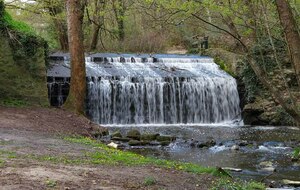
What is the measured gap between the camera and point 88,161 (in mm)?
8188

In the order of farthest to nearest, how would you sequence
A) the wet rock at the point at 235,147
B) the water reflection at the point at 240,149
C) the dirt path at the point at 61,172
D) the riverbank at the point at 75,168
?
the wet rock at the point at 235,147
the water reflection at the point at 240,149
the riverbank at the point at 75,168
the dirt path at the point at 61,172

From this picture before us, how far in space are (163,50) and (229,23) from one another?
26.3 metres

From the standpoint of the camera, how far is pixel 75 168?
24.1ft

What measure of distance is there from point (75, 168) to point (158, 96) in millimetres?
13927

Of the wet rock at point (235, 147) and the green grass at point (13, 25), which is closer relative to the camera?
the wet rock at point (235, 147)

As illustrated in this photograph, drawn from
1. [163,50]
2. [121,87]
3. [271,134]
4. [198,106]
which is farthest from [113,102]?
[163,50]

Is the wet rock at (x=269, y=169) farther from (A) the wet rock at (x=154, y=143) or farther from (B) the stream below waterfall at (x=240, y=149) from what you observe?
(A) the wet rock at (x=154, y=143)

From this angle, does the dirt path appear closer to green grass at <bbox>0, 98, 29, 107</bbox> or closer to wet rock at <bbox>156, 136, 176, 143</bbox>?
wet rock at <bbox>156, 136, 176, 143</bbox>

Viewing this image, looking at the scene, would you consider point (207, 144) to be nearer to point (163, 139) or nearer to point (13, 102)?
point (163, 139)

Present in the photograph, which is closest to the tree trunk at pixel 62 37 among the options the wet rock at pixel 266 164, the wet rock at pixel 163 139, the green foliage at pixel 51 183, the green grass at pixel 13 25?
the green grass at pixel 13 25

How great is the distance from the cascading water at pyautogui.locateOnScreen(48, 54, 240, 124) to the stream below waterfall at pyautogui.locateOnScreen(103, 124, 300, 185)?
1563 millimetres

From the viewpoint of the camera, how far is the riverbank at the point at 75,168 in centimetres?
634

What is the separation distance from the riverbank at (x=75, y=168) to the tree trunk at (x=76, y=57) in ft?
14.8

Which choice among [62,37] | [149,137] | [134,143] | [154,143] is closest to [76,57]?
[149,137]
